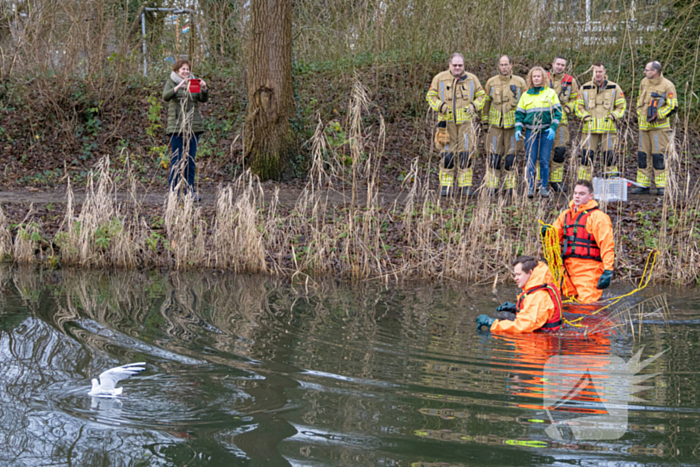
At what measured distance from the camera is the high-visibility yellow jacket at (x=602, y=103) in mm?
11414

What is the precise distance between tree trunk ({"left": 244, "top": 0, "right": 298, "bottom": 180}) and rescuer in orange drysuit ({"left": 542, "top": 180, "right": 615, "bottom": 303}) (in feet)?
21.9

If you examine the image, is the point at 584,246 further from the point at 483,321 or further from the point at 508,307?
the point at 483,321

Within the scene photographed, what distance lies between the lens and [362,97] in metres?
8.14

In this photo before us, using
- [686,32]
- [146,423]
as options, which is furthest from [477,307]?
[686,32]

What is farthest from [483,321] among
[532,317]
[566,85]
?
[566,85]

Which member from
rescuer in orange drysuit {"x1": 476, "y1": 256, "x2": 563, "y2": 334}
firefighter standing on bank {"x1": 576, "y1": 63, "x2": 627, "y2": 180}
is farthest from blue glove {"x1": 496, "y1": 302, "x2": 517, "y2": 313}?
firefighter standing on bank {"x1": 576, "y1": 63, "x2": 627, "y2": 180}

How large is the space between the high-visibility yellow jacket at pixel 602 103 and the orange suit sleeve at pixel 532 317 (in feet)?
19.1

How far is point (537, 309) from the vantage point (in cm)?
637

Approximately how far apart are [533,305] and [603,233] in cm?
134

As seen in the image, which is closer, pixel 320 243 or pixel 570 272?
pixel 570 272

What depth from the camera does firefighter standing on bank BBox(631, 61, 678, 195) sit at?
450 inches

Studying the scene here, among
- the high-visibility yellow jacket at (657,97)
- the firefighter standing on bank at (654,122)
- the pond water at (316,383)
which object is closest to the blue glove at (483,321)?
the pond water at (316,383)

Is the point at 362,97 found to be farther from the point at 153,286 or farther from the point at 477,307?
the point at 153,286

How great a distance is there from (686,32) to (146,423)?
15.7 meters
